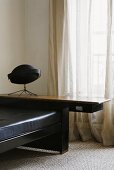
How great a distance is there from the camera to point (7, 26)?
3.67 m

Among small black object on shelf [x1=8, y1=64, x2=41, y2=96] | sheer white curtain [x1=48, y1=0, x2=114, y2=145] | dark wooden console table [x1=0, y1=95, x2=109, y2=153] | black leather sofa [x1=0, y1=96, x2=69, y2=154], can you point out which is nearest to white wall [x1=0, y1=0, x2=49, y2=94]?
sheer white curtain [x1=48, y1=0, x2=114, y2=145]

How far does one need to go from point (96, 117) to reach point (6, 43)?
1.41 metres

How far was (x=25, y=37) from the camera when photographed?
13.1 ft

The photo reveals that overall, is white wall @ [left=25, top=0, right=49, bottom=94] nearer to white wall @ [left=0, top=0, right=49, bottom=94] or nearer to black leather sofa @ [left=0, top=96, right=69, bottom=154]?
white wall @ [left=0, top=0, right=49, bottom=94]

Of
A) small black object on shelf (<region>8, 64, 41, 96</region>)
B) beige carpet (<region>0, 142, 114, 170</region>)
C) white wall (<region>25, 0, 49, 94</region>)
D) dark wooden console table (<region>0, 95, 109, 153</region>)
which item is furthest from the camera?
white wall (<region>25, 0, 49, 94</region>)

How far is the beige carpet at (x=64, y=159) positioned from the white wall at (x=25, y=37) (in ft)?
3.25

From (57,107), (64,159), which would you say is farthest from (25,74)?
(64,159)

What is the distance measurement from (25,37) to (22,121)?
1.91 meters

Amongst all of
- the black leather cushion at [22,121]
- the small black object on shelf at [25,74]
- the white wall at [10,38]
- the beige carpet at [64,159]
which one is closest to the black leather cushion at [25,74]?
the small black object on shelf at [25,74]

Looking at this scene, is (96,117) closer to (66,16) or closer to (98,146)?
(98,146)

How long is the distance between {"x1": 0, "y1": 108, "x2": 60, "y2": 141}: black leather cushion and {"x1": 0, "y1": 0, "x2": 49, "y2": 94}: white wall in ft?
3.54

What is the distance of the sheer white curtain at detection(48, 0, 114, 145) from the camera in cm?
351

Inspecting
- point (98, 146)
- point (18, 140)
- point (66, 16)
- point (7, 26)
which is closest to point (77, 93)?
point (98, 146)

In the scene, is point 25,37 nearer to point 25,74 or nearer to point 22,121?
point 25,74
